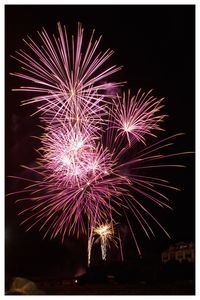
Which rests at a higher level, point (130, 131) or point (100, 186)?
point (130, 131)

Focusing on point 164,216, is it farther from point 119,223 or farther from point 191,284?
point 191,284

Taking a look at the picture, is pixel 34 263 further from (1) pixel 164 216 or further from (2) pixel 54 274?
(1) pixel 164 216

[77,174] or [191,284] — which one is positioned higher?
[77,174]

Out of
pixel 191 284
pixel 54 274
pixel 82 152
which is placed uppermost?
pixel 82 152

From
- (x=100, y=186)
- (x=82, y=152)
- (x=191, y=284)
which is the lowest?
(x=191, y=284)

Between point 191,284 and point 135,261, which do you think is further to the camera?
point 135,261
